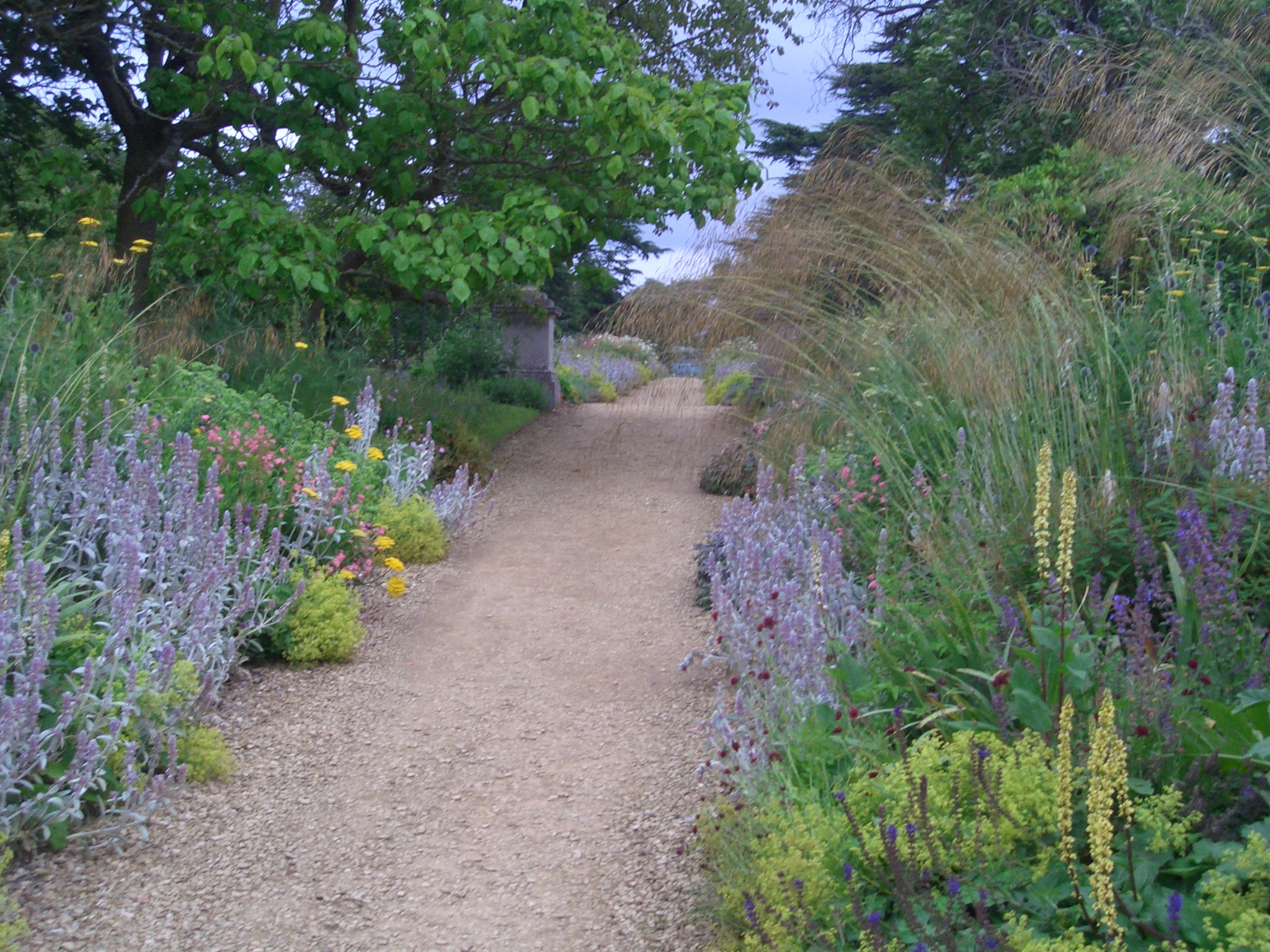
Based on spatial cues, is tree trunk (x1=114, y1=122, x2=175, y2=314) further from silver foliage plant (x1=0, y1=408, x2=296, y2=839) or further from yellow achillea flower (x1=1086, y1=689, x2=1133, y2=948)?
yellow achillea flower (x1=1086, y1=689, x2=1133, y2=948)

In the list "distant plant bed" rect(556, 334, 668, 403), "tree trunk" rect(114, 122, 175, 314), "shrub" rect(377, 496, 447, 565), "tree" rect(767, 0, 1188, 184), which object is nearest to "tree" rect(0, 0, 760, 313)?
"tree trunk" rect(114, 122, 175, 314)

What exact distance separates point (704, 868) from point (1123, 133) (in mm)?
3835

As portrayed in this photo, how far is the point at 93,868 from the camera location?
3.04 meters

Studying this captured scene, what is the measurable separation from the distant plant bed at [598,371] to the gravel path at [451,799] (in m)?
10.3

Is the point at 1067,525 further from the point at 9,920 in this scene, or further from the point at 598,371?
the point at 598,371

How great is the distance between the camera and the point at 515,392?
1374cm

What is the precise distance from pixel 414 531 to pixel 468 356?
25.1 ft

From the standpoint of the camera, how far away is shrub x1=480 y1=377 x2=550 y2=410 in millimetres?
13680

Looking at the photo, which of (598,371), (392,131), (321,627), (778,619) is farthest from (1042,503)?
(598,371)

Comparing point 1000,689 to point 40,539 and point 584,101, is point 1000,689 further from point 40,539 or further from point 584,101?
point 584,101

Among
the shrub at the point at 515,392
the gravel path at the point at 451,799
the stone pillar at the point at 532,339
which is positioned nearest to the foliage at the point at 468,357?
the shrub at the point at 515,392

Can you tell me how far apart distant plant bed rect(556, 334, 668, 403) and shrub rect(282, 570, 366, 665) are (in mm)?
11050

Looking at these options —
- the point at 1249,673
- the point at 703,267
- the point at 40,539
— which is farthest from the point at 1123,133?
the point at 40,539

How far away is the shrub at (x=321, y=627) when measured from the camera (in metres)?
4.70
